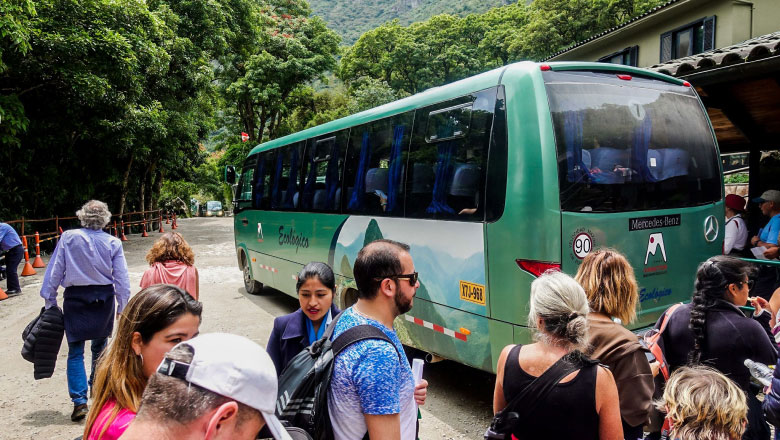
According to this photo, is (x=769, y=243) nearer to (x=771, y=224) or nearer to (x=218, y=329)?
(x=771, y=224)

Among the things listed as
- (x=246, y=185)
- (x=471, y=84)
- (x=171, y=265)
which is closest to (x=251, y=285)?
(x=246, y=185)

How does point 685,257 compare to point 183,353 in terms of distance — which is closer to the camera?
point 183,353

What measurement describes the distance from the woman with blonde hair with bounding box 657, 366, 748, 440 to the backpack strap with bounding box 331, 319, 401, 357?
1.20 metres

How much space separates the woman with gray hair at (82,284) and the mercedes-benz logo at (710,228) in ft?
18.0

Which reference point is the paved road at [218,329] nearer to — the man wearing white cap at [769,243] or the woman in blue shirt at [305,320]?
the woman in blue shirt at [305,320]

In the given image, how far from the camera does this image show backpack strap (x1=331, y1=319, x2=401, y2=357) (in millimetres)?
1903

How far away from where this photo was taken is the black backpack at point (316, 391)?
1908mm

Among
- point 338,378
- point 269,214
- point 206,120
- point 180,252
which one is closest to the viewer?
point 338,378

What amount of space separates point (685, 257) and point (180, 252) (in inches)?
184

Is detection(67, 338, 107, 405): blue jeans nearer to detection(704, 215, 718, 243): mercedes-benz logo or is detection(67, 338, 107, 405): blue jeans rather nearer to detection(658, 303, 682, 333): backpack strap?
detection(658, 303, 682, 333): backpack strap

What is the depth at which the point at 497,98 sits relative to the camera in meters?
4.39

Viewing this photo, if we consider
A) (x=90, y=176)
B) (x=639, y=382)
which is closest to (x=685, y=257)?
(x=639, y=382)

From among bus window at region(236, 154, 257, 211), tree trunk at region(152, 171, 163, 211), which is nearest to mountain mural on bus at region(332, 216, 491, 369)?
bus window at region(236, 154, 257, 211)

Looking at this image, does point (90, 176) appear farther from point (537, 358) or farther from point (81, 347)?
point (537, 358)
